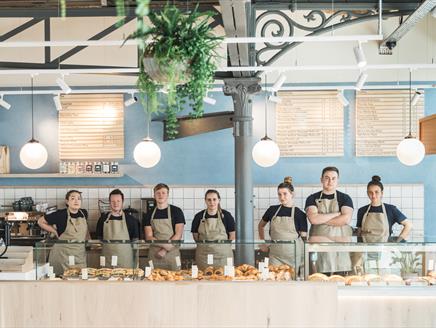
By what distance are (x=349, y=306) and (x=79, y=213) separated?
3605mm

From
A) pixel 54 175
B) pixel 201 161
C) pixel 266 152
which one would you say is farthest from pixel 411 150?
pixel 54 175

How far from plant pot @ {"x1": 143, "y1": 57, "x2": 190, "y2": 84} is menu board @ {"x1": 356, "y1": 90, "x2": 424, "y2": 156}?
558 cm

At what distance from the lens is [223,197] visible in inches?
323

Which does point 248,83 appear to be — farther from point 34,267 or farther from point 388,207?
point 34,267

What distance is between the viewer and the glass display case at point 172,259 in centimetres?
438

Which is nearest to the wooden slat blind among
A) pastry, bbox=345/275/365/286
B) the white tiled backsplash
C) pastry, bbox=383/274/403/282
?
the white tiled backsplash

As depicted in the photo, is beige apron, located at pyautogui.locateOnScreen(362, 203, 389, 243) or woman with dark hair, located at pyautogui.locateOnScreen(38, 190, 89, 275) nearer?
beige apron, located at pyautogui.locateOnScreen(362, 203, 389, 243)

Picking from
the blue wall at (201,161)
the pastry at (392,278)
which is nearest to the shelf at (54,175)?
the blue wall at (201,161)

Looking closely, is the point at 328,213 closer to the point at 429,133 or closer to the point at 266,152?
the point at 266,152

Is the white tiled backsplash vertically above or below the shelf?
below

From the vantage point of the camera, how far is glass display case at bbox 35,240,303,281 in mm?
4375

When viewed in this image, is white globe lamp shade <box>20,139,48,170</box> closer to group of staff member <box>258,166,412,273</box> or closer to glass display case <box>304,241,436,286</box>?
group of staff member <box>258,166,412,273</box>

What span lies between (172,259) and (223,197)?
3688 millimetres

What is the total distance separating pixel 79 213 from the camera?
6480mm
